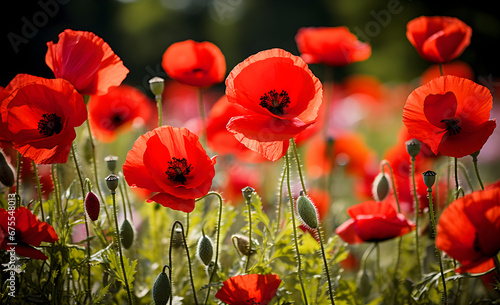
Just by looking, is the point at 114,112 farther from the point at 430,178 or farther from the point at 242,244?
the point at 430,178

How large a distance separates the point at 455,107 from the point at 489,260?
A: 26 cm

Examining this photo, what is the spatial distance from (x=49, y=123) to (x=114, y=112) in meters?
0.62

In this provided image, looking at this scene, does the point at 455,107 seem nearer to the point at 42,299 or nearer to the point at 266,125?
the point at 266,125

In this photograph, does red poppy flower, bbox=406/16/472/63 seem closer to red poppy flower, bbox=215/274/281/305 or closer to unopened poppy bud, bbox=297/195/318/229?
unopened poppy bud, bbox=297/195/318/229

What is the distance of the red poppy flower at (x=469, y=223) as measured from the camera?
739 millimetres

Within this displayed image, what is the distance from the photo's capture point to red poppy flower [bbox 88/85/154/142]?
1.47 meters

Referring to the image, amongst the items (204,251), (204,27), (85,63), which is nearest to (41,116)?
(85,63)

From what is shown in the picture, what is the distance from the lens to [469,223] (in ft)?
2.44

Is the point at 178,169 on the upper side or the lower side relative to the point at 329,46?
lower

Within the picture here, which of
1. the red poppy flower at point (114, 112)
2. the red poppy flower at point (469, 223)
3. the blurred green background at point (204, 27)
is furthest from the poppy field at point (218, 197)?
the blurred green background at point (204, 27)

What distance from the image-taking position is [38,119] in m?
0.92

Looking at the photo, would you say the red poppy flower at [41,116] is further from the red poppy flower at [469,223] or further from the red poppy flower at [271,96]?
the red poppy flower at [469,223]

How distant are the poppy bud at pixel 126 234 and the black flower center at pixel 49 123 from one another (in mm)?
218

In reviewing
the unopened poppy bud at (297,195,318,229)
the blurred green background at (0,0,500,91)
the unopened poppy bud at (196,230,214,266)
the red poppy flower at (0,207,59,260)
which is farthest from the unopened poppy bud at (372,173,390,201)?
Result: the blurred green background at (0,0,500,91)
